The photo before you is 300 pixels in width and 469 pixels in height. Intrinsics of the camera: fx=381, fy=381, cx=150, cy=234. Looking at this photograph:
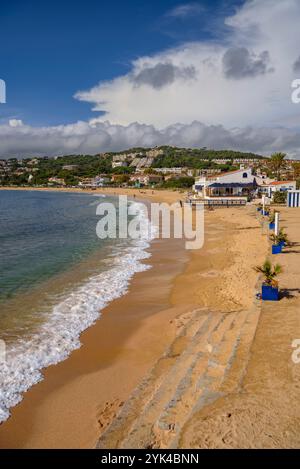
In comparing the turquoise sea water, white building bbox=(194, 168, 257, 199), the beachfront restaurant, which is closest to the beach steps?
the turquoise sea water

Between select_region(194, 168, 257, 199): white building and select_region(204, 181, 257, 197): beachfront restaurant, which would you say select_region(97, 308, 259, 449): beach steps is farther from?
select_region(194, 168, 257, 199): white building

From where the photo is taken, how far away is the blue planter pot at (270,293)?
10.5m

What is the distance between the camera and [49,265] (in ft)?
59.2

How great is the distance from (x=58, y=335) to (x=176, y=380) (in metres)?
A: 4.18

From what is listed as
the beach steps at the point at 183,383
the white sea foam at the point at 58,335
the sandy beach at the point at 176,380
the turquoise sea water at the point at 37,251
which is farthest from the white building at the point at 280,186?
the beach steps at the point at 183,383

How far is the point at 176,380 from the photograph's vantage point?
6676 millimetres

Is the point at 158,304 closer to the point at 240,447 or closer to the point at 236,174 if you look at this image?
the point at 240,447

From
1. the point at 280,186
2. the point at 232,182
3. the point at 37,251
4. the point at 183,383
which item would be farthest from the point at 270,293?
the point at 280,186

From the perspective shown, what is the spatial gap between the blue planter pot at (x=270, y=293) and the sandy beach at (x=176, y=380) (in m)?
0.24

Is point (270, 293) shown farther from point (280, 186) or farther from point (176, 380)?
point (280, 186)

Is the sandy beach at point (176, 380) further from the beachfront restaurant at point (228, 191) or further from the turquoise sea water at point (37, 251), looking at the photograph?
the beachfront restaurant at point (228, 191)

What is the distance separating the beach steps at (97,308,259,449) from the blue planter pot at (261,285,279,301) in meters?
1.21

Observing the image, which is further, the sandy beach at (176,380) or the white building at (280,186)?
the white building at (280,186)

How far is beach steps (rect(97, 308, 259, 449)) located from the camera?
5.26 metres
